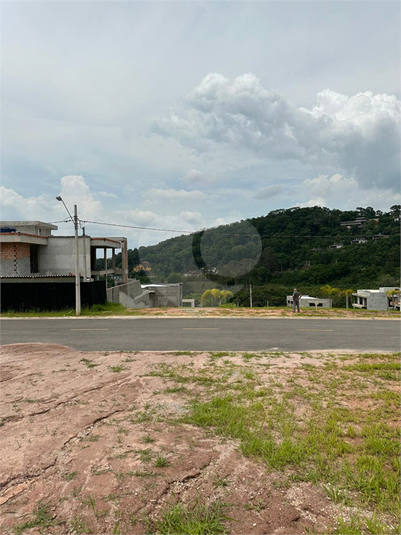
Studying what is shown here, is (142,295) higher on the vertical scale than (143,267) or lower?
lower

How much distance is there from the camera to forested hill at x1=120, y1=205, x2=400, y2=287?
182ft

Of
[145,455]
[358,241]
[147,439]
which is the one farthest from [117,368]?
[358,241]

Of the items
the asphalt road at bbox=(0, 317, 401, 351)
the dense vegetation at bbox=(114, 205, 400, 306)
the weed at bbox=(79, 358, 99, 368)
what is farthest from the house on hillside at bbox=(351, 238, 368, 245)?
the weed at bbox=(79, 358, 99, 368)

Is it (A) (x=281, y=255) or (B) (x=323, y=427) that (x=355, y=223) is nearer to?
(A) (x=281, y=255)

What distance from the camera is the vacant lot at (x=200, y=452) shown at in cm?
310

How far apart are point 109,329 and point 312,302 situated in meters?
35.2

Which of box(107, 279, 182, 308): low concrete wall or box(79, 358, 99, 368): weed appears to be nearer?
box(79, 358, 99, 368): weed

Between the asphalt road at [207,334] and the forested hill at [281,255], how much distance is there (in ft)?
135

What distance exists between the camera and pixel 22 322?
662 inches

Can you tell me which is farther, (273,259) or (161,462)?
(273,259)

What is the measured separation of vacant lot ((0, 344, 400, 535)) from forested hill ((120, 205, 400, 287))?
5102cm

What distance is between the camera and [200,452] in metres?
4.12

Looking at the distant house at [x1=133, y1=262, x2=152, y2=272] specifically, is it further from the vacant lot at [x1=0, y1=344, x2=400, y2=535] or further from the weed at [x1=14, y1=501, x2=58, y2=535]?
the weed at [x1=14, y1=501, x2=58, y2=535]

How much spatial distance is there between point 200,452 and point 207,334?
8570mm
